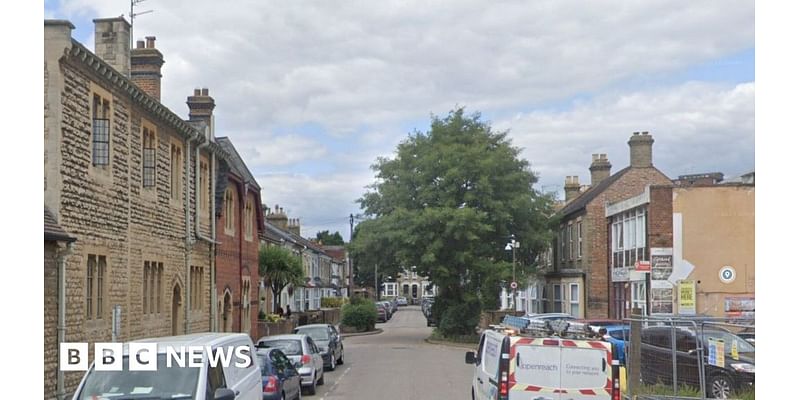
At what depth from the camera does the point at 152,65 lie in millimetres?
28750

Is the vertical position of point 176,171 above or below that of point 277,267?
above

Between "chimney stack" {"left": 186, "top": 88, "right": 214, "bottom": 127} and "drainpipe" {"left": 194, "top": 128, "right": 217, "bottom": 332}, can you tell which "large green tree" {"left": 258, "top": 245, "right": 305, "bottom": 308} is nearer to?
"chimney stack" {"left": 186, "top": 88, "right": 214, "bottom": 127}

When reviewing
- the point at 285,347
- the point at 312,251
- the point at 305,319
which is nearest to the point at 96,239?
the point at 285,347

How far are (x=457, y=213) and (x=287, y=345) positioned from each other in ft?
66.3

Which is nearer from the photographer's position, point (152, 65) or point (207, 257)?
point (152, 65)

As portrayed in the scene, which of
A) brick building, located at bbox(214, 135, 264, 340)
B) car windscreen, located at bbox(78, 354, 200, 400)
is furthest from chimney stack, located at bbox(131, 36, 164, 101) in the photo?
car windscreen, located at bbox(78, 354, 200, 400)

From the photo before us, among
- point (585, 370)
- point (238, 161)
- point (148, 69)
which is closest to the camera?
point (585, 370)

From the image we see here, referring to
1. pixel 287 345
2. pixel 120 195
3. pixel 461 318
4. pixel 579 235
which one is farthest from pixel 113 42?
pixel 579 235

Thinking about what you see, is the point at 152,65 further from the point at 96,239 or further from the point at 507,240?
the point at 507,240

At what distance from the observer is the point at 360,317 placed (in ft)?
192

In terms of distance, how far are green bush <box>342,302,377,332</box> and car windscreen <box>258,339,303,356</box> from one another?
1352 inches

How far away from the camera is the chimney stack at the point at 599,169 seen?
171 feet

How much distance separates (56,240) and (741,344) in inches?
549

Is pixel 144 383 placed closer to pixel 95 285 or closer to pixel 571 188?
pixel 95 285
